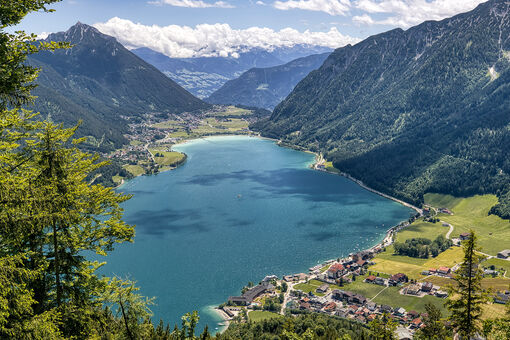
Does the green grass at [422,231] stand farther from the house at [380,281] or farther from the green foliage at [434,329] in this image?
the green foliage at [434,329]

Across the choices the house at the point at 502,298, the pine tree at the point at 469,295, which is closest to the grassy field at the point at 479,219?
the house at the point at 502,298

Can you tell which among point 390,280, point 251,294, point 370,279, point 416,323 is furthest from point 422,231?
point 251,294

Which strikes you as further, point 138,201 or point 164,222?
point 138,201

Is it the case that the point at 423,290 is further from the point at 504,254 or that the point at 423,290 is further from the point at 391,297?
the point at 504,254

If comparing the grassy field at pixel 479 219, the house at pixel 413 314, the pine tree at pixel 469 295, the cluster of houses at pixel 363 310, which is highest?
the pine tree at pixel 469 295

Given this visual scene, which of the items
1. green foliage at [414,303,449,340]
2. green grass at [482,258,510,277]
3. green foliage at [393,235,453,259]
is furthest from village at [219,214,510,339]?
green foliage at [414,303,449,340]

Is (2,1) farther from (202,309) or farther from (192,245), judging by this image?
(192,245)

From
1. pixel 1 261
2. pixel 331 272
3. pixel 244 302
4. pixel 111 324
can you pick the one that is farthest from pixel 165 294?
pixel 1 261
